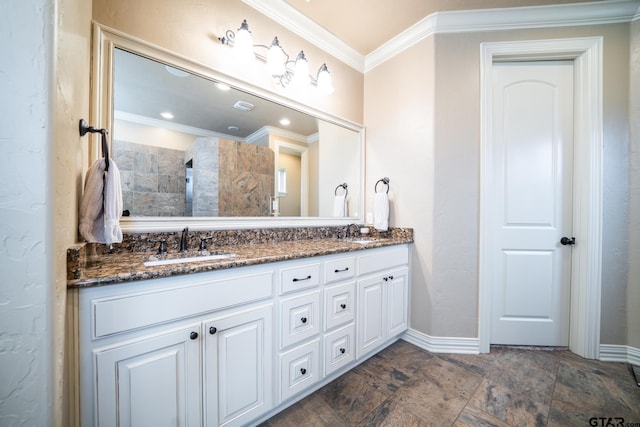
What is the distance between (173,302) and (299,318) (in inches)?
24.9

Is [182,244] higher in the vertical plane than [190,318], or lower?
higher

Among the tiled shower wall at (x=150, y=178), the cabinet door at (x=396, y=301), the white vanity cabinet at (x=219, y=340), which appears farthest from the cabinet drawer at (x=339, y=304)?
the tiled shower wall at (x=150, y=178)

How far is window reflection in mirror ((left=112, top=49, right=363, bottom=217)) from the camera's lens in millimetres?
1267

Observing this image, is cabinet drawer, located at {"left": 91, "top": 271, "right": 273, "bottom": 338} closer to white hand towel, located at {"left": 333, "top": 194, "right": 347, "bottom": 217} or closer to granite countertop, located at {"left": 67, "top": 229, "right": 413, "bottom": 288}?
granite countertop, located at {"left": 67, "top": 229, "right": 413, "bottom": 288}

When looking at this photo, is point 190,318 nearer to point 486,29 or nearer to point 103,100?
point 103,100

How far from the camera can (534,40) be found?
1792 millimetres

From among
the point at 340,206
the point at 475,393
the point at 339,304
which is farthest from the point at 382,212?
the point at 475,393

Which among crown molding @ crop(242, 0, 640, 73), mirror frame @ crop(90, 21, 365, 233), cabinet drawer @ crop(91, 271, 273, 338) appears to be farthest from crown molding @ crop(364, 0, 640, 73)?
cabinet drawer @ crop(91, 271, 273, 338)

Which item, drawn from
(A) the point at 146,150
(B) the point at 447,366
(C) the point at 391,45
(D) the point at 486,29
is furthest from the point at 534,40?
(A) the point at 146,150

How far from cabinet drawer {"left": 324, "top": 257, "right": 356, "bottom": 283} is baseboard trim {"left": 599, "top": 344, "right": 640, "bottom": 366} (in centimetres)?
197

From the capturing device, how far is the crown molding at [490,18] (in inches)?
66.4

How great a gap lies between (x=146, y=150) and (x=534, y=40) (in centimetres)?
282

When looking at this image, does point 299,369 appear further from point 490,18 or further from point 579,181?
point 490,18

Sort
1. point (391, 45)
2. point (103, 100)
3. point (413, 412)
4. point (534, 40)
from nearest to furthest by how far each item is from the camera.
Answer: point (103, 100) < point (413, 412) < point (534, 40) < point (391, 45)
